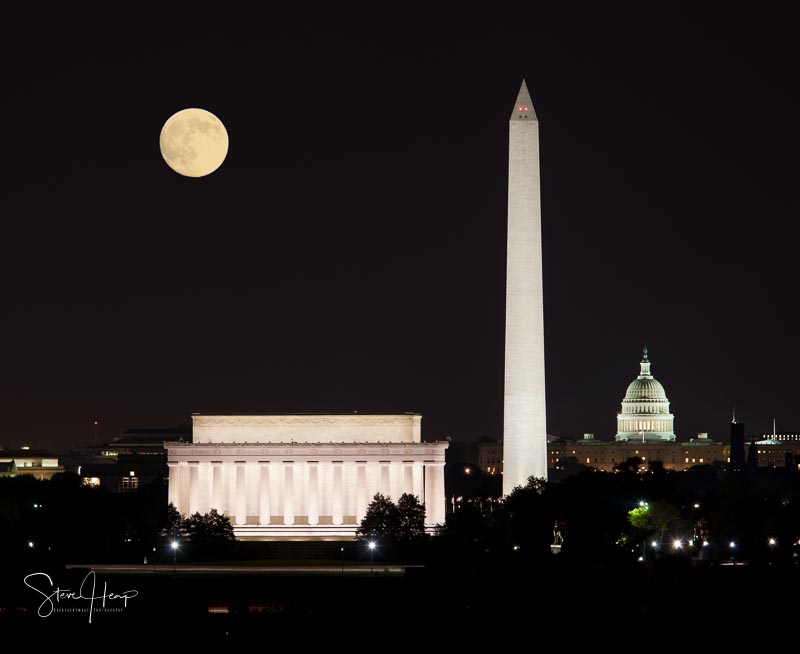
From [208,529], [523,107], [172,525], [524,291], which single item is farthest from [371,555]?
[523,107]

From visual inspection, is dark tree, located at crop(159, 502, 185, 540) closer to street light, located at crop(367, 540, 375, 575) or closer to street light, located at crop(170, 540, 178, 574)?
street light, located at crop(170, 540, 178, 574)

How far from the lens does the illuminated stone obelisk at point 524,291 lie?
191375 millimetres

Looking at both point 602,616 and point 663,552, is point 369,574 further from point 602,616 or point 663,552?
point 602,616

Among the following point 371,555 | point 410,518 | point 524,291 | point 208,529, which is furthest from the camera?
point 524,291

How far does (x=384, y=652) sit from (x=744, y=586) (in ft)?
80.7

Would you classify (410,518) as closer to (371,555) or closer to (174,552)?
(174,552)

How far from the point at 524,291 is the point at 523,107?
45.2 feet

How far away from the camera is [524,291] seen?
192250mm

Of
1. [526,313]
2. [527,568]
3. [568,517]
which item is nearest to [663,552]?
[568,517]

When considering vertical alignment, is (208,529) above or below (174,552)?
above

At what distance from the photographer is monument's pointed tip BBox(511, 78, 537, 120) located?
191750mm

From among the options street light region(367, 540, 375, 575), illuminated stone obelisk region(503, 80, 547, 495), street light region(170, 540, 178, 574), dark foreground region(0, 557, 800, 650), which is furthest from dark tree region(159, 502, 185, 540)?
dark foreground region(0, 557, 800, 650)

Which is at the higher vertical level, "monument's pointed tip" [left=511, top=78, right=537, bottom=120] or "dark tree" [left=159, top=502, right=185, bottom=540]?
"monument's pointed tip" [left=511, top=78, right=537, bottom=120]

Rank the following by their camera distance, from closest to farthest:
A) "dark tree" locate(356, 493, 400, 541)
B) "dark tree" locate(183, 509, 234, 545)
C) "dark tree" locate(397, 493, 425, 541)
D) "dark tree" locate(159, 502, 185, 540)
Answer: "dark tree" locate(183, 509, 234, 545)
"dark tree" locate(397, 493, 425, 541)
"dark tree" locate(356, 493, 400, 541)
"dark tree" locate(159, 502, 185, 540)
